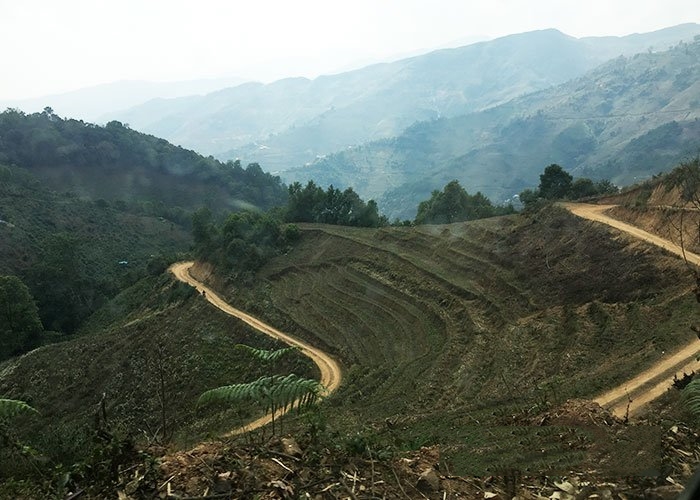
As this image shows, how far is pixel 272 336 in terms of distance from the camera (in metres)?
27.5

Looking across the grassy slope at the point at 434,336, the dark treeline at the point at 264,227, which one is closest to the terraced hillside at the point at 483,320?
→ the grassy slope at the point at 434,336

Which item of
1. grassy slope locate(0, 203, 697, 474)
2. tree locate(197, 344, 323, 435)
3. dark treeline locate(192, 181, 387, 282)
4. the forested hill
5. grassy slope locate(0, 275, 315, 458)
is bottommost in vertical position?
grassy slope locate(0, 275, 315, 458)

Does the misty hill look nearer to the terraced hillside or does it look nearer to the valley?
the valley

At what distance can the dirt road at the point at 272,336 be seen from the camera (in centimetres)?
1813

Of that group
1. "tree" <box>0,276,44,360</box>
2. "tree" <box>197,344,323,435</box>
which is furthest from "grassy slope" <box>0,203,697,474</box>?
"tree" <box>0,276,44,360</box>

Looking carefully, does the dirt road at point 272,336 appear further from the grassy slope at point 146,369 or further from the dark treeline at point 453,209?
the dark treeline at point 453,209

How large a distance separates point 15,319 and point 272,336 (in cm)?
2386

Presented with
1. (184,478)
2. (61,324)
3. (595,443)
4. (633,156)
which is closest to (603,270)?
(595,443)

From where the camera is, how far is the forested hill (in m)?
81.9

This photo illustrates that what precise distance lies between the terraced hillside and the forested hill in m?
59.8

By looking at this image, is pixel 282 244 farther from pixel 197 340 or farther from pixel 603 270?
pixel 603 270

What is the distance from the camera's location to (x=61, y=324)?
47000mm

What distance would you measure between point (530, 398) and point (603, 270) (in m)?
10.6

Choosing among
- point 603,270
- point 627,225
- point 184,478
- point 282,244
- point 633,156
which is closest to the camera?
point 184,478
